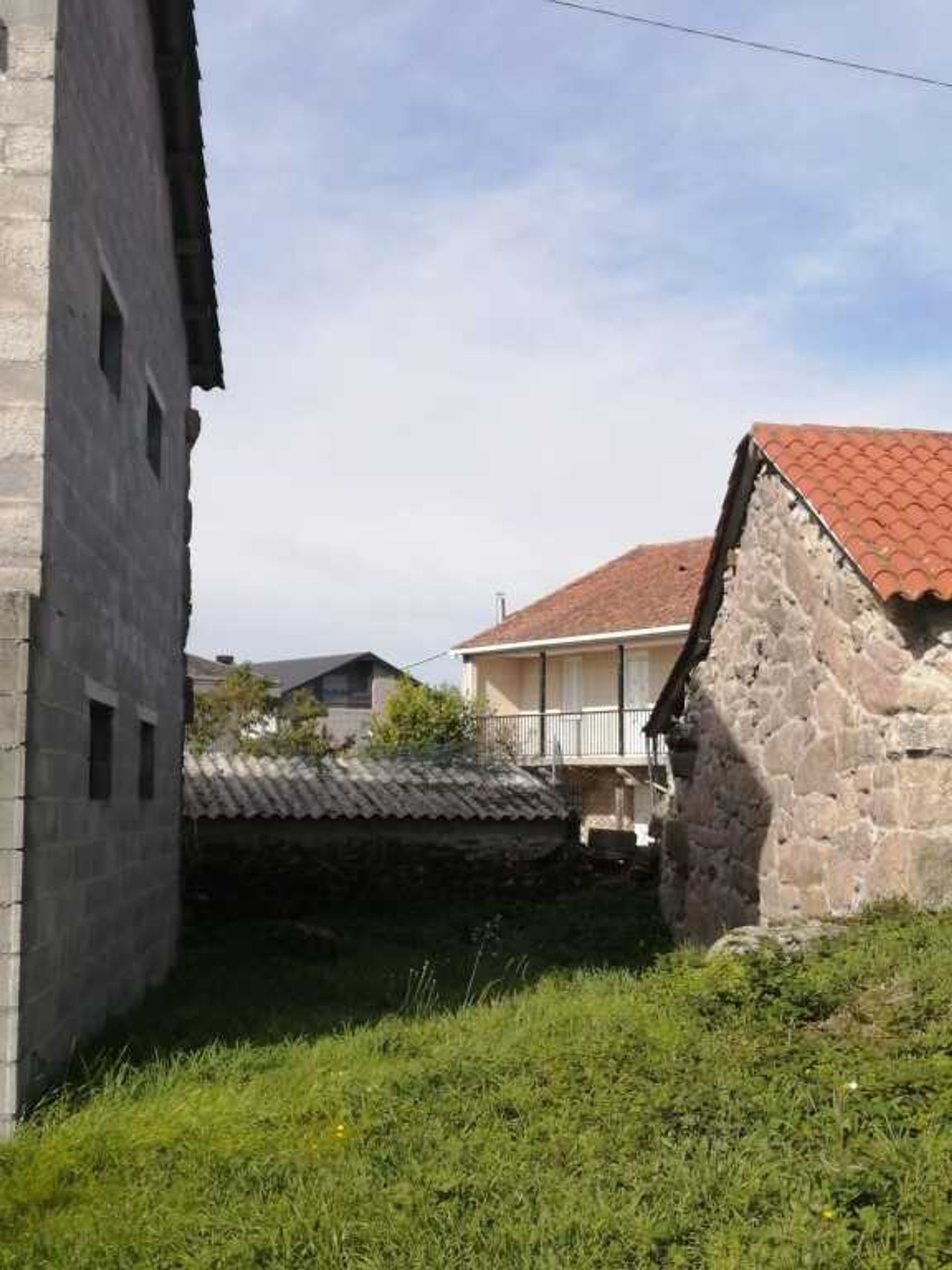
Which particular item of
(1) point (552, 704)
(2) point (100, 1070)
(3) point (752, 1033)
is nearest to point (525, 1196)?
(3) point (752, 1033)

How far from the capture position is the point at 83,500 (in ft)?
25.1

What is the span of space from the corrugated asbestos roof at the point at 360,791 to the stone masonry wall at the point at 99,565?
541 cm

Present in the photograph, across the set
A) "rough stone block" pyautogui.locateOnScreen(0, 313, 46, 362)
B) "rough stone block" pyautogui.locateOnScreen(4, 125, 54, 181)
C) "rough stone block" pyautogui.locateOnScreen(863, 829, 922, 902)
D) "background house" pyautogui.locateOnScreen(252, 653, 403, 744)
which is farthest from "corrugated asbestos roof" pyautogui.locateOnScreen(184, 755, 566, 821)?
"background house" pyautogui.locateOnScreen(252, 653, 403, 744)

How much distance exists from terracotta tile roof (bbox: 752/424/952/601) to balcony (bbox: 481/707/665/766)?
56.1ft

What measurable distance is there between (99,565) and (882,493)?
5.46 metres

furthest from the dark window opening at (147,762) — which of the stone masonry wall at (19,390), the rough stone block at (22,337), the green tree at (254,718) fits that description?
the green tree at (254,718)

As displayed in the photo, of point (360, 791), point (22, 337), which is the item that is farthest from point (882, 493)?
point (360, 791)

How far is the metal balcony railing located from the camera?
2888 centimetres

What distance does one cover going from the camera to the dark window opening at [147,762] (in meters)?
10.5

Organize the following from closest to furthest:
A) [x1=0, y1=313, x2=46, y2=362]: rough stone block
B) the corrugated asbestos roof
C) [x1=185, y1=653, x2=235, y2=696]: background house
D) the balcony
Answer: [x1=0, y1=313, x2=46, y2=362]: rough stone block < the corrugated asbestos roof < the balcony < [x1=185, y1=653, x2=235, y2=696]: background house

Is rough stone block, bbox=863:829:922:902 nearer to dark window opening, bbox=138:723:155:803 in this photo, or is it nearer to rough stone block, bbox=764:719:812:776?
rough stone block, bbox=764:719:812:776

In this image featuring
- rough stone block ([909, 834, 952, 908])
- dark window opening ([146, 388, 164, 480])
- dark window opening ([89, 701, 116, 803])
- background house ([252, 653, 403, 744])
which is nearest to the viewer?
rough stone block ([909, 834, 952, 908])

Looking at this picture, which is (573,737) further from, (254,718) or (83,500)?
(83,500)

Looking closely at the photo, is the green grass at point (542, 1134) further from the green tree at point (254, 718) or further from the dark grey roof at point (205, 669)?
the dark grey roof at point (205, 669)
